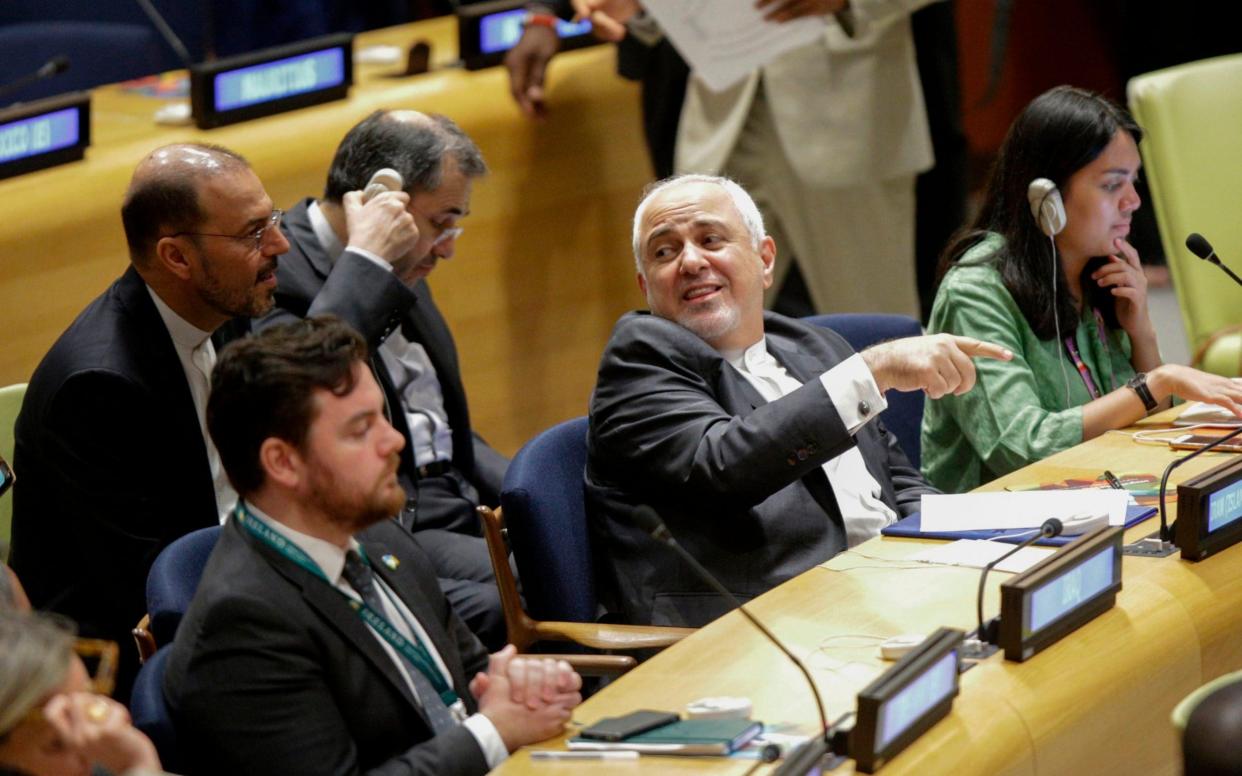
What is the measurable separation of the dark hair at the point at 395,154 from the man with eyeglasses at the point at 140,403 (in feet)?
1.51

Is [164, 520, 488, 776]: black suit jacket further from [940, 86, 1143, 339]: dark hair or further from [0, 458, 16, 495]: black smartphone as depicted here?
[940, 86, 1143, 339]: dark hair

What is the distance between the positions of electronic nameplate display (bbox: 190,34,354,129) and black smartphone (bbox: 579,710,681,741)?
2712 mm

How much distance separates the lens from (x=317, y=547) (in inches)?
89.5

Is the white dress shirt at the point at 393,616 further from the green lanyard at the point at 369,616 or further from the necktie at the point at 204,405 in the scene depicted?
the necktie at the point at 204,405

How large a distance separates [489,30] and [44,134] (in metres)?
1.31

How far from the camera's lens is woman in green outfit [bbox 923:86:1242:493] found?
3.46 meters

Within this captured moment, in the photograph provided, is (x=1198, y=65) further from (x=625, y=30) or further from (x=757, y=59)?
(x=625, y=30)

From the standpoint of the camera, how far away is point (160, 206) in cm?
318

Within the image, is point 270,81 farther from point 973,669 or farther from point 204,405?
point 973,669

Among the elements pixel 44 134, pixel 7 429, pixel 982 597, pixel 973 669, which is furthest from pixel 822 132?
pixel 973 669

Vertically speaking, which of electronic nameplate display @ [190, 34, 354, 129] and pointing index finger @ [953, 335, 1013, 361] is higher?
electronic nameplate display @ [190, 34, 354, 129]

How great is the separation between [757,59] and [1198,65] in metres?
1.10

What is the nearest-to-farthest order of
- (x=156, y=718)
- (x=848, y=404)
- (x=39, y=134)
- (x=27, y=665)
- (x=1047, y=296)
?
(x=27, y=665) → (x=156, y=718) → (x=848, y=404) → (x=1047, y=296) → (x=39, y=134)

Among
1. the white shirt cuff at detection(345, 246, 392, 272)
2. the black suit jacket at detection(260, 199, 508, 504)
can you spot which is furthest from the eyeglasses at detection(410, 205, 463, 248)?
the white shirt cuff at detection(345, 246, 392, 272)
